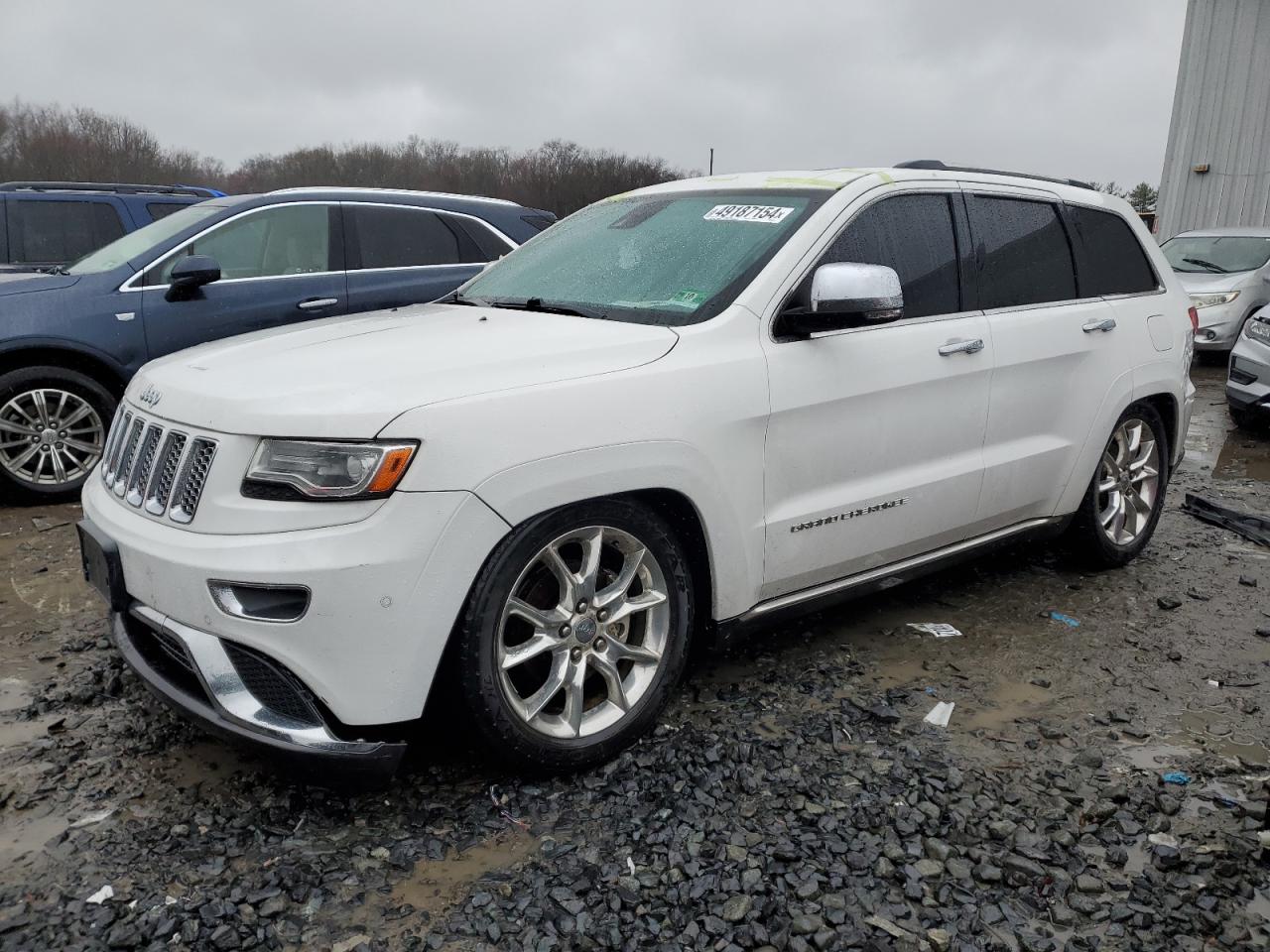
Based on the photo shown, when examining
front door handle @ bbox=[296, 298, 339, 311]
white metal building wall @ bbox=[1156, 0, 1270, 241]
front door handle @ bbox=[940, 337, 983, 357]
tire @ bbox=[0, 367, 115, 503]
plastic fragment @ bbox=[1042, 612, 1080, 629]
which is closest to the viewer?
front door handle @ bbox=[940, 337, 983, 357]

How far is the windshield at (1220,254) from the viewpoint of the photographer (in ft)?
41.5

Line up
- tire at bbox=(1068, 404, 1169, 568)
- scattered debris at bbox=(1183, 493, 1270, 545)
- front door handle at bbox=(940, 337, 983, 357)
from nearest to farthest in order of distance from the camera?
front door handle at bbox=(940, 337, 983, 357), tire at bbox=(1068, 404, 1169, 568), scattered debris at bbox=(1183, 493, 1270, 545)

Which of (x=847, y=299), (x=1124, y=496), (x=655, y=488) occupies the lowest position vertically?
(x=1124, y=496)

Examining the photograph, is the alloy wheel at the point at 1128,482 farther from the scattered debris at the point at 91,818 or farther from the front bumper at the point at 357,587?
the scattered debris at the point at 91,818

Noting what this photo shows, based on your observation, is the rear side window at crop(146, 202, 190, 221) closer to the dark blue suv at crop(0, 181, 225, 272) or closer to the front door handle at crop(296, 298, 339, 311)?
the dark blue suv at crop(0, 181, 225, 272)

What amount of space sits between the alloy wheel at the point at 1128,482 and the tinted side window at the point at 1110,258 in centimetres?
63

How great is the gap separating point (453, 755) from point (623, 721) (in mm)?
531

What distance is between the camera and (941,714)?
11.2 ft

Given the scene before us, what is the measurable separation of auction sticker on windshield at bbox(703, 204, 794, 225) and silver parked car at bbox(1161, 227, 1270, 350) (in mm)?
9887

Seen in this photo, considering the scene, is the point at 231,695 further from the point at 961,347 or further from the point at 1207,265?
the point at 1207,265

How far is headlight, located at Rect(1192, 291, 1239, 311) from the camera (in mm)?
12062

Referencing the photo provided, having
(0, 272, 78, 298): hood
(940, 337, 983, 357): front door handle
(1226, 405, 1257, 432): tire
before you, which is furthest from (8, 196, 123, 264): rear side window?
(1226, 405, 1257, 432): tire

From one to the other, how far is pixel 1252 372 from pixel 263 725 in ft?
27.3

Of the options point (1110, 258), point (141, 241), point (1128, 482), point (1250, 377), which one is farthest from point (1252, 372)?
point (141, 241)
